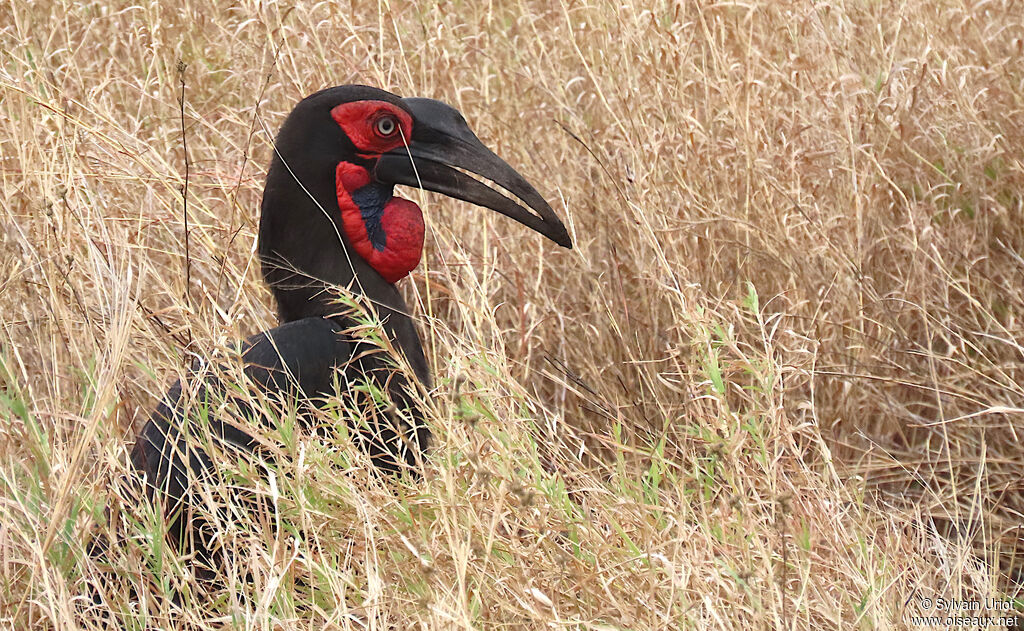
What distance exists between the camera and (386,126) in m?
2.85

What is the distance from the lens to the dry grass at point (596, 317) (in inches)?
78.7

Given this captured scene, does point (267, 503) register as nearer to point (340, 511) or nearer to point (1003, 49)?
point (340, 511)

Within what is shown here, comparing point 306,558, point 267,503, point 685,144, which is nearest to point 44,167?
point 267,503

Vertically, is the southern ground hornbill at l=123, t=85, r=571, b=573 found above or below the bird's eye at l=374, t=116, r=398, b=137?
below

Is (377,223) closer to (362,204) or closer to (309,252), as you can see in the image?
(362,204)

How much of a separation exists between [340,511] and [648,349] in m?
1.27

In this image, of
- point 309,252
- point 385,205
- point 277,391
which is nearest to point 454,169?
point 385,205

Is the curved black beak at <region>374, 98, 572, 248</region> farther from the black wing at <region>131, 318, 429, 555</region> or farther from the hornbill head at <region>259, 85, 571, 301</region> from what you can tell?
the black wing at <region>131, 318, 429, 555</region>

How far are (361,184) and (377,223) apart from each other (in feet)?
0.31

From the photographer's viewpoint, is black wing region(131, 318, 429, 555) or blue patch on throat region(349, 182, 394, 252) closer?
black wing region(131, 318, 429, 555)

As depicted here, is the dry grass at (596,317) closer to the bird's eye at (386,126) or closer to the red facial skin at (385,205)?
the red facial skin at (385,205)

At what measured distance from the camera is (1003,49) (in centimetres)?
360

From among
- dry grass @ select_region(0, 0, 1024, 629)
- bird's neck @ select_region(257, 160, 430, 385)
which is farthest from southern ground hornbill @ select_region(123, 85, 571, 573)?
dry grass @ select_region(0, 0, 1024, 629)

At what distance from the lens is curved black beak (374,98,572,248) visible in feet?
9.39
